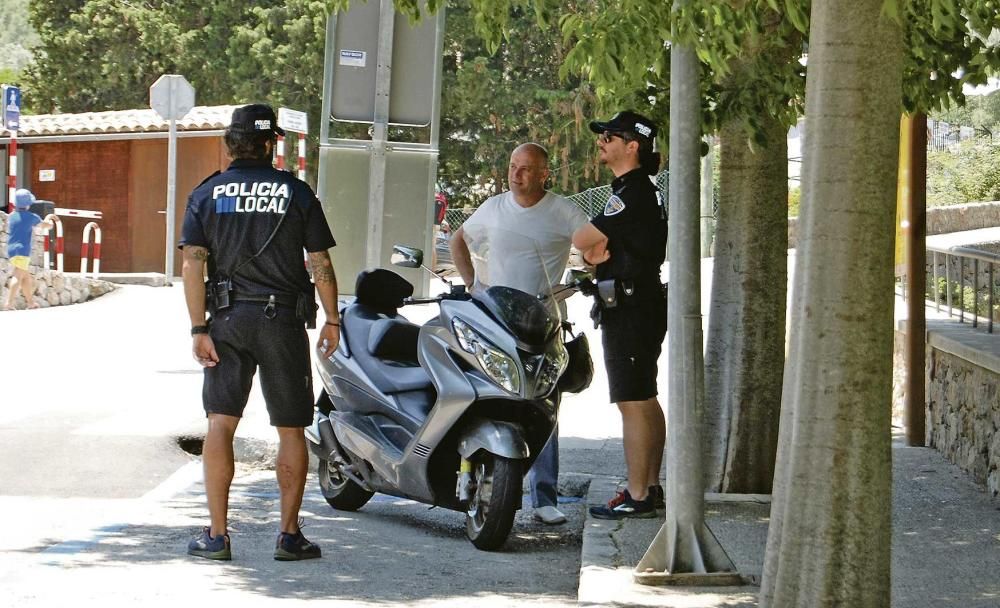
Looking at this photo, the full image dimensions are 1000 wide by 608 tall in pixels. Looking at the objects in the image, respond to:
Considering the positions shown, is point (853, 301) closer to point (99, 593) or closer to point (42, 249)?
point (99, 593)

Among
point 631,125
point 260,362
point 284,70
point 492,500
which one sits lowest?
point 492,500

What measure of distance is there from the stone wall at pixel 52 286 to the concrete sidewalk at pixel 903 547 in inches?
549

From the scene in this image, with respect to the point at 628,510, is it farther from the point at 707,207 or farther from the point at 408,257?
the point at 707,207

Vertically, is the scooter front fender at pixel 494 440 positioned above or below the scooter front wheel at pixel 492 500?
above

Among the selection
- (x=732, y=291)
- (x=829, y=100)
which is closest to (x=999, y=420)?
(x=732, y=291)

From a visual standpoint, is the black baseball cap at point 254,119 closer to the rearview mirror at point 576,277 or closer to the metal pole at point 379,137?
the rearview mirror at point 576,277

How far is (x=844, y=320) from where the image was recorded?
456cm

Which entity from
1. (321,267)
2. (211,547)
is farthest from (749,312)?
(211,547)

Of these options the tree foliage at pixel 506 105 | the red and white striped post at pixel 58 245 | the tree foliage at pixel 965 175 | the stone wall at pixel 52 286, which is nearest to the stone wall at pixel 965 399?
the stone wall at pixel 52 286

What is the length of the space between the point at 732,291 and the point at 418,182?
4.14 metres

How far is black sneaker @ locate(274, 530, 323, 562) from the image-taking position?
22.0 ft

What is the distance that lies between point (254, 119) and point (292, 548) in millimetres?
1755

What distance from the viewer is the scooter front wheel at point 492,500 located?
267 inches

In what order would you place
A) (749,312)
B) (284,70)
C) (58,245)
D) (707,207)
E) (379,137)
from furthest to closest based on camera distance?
1. (284,70)
2. (707,207)
3. (58,245)
4. (379,137)
5. (749,312)
